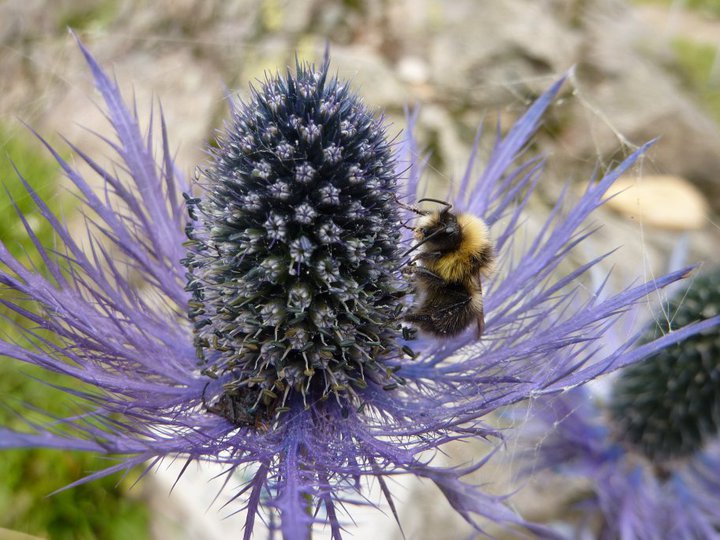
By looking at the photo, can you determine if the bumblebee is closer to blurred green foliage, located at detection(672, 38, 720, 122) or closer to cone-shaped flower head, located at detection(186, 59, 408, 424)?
cone-shaped flower head, located at detection(186, 59, 408, 424)

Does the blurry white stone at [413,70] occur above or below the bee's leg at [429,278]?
above

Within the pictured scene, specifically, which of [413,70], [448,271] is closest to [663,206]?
[413,70]

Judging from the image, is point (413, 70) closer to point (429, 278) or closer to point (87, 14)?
point (87, 14)

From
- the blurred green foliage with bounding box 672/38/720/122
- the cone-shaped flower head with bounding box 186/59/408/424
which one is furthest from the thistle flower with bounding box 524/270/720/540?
the blurred green foliage with bounding box 672/38/720/122

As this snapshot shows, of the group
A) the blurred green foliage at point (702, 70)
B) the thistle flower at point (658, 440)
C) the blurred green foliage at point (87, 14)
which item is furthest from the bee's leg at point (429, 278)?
the blurred green foliage at point (702, 70)

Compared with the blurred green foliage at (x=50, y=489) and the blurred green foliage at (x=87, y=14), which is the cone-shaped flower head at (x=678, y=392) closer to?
the blurred green foliage at (x=50, y=489)
